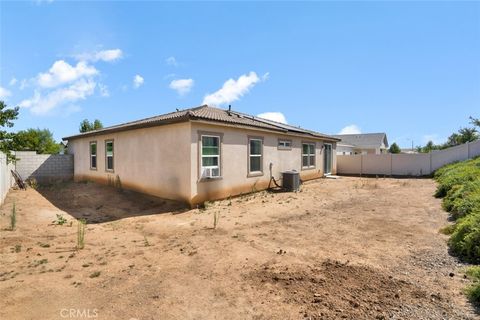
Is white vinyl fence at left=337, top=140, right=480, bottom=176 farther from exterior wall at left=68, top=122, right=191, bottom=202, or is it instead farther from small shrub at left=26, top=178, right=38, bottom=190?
small shrub at left=26, top=178, right=38, bottom=190

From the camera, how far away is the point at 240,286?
13.0 ft

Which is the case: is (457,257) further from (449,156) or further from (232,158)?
(449,156)

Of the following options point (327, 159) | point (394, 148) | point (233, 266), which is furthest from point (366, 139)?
point (233, 266)

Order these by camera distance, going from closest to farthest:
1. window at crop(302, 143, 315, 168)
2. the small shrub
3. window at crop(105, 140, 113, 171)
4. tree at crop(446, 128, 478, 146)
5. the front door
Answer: window at crop(105, 140, 113, 171)
the small shrub
window at crop(302, 143, 315, 168)
the front door
tree at crop(446, 128, 478, 146)

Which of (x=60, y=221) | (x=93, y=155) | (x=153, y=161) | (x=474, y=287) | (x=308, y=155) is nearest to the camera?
(x=474, y=287)

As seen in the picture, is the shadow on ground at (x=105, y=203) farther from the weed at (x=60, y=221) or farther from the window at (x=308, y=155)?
the window at (x=308, y=155)

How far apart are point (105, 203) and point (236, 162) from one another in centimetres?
519

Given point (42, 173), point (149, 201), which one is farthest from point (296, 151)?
point (42, 173)

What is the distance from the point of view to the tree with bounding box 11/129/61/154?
783 centimetres

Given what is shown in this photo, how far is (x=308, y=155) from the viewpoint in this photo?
17.4 metres

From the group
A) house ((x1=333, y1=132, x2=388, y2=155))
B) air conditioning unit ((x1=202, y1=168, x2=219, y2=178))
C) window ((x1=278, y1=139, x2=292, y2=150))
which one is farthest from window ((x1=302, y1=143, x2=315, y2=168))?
house ((x1=333, y1=132, x2=388, y2=155))

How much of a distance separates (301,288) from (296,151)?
12.4 metres

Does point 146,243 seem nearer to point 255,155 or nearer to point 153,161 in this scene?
point 153,161

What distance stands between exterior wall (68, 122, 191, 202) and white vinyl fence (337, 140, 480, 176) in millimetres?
17305
